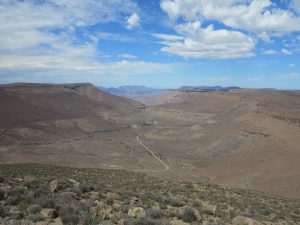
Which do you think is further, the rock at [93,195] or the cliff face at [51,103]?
the cliff face at [51,103]

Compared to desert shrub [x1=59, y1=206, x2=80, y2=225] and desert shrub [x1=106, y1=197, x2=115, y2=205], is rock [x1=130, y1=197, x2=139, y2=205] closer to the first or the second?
desert shrub [x1=106, y1=197, x2=115, y2=205]

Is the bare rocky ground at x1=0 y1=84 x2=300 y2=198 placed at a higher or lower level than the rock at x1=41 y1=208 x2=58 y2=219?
lower

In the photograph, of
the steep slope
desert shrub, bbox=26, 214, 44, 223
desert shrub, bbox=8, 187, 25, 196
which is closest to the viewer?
desert shrub, bbox=26, 214, 44, 223

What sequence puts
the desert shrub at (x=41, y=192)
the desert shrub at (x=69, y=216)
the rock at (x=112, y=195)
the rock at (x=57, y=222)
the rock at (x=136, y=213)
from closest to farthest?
the desert shrub at (x=69, y=216), the rock at (x=57, y=222), the rock at (x=136, y=213), the desert shrub at (x=41, y=192), the rock at (x=112, y=195)

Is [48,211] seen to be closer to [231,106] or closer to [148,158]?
[148,158]

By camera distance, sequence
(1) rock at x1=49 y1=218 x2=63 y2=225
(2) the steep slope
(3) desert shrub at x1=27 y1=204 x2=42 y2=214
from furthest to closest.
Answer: (2) the steep slope, (3) desert shrub at x1=27 y1=204 x2=42 y2=214, (1) rock at x1=49 y1=218 x2=63 y2=225

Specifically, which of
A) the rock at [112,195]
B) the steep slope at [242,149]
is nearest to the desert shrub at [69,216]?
the rock at [112,195]

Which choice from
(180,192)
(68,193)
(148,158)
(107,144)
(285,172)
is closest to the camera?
(68,193)

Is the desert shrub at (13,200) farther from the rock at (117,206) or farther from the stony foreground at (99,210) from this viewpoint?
the rock at (117,206)

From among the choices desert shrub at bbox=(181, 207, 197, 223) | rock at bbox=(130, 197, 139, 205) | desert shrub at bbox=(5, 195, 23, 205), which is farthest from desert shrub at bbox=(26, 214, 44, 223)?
rock at bbox=(130, 197, 139, 205)

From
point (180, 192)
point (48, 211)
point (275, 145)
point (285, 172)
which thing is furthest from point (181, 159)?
point (48, 211)

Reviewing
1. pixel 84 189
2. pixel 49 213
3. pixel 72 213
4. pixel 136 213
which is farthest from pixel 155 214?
pixel 84 189
